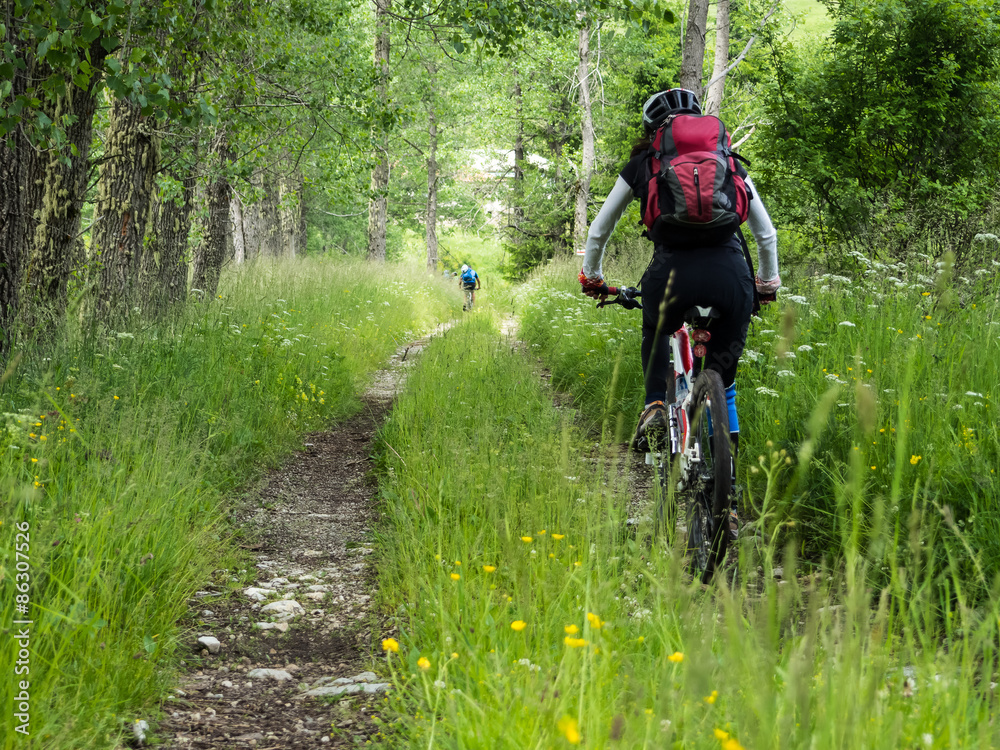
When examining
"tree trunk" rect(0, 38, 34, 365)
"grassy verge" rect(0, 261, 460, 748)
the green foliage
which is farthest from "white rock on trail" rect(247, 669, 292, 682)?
the green foliage

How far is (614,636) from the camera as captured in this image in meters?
2.46

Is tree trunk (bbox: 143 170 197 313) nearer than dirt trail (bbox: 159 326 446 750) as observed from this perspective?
No

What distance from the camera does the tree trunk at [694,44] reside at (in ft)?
25.3

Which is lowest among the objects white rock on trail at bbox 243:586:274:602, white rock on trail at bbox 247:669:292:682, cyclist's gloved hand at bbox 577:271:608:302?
white rock on trail at bbox 247:669:292:682

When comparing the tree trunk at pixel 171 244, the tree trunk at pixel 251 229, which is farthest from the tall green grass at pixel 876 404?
the tree trunk at pixel 251 229

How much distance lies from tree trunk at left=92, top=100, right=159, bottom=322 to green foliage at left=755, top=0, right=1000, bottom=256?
802cm

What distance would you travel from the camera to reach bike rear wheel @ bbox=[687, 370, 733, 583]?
10.8 feet

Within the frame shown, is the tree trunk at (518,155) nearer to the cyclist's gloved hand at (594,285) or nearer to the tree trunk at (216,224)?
the tree trunk at (216,224)

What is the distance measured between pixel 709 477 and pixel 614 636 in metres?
1.25

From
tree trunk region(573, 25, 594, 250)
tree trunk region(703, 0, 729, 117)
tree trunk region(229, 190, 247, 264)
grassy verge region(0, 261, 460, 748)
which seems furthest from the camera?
tree trunk region(229, 190, 247, 264)

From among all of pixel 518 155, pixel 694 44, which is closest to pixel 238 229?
pixel 518 155

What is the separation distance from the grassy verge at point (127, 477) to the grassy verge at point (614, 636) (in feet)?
3.08

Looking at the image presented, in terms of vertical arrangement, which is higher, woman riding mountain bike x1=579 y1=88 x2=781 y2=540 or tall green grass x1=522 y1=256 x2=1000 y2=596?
woman riding mountain bike x1=579 y1=88 x2=781 y2=540

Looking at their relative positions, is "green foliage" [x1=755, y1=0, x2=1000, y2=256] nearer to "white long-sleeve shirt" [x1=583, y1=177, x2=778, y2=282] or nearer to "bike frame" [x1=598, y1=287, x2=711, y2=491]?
"white long-sleeve shirt" [x1=583, y1=177, x2=778, y2=282]
